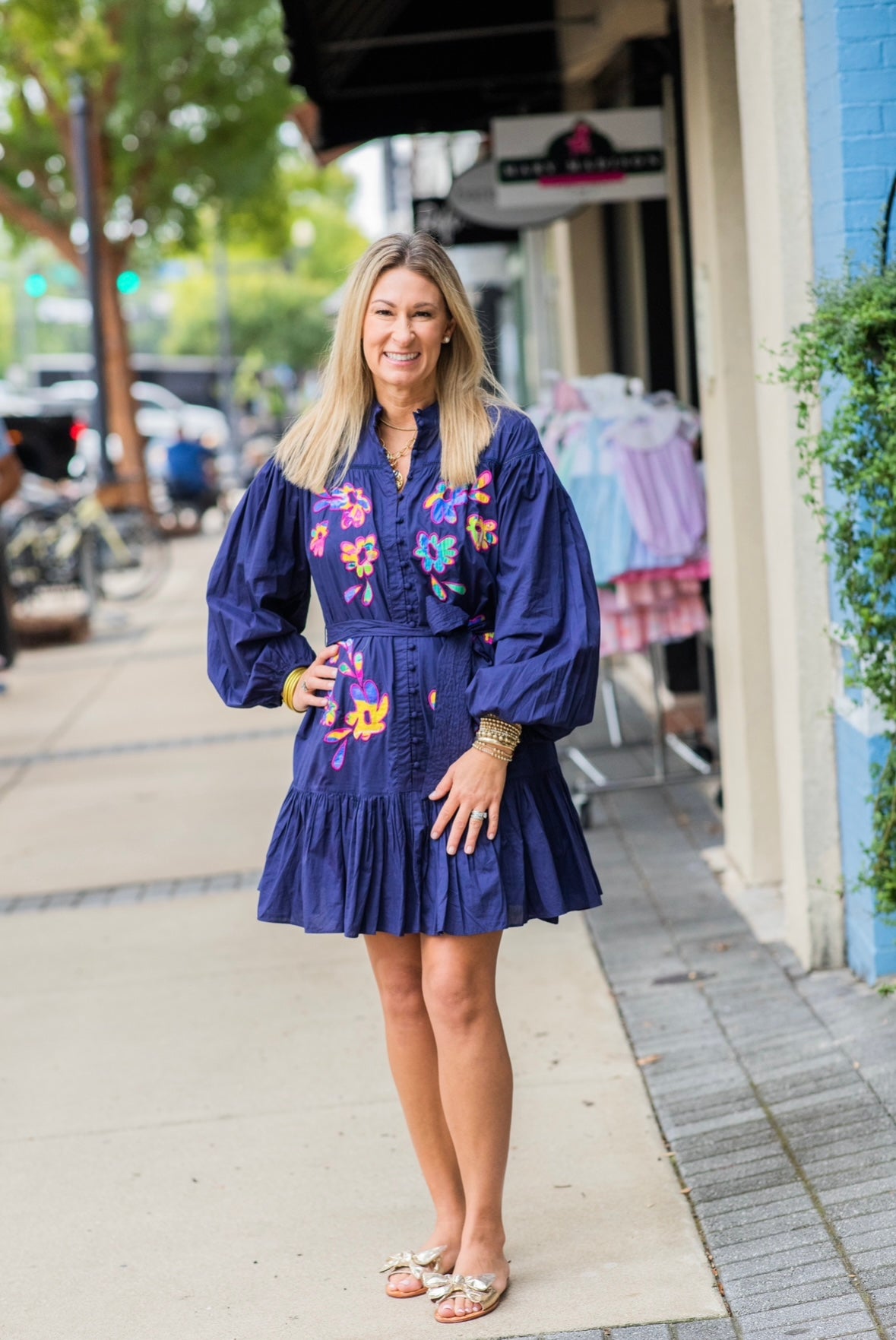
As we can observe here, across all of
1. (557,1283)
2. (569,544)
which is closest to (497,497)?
(569,544)

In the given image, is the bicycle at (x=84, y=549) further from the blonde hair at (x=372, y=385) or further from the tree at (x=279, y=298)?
the tree at (x=279, y=298)

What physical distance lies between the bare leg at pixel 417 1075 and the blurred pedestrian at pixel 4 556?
6.05m

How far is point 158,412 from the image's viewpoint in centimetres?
3944

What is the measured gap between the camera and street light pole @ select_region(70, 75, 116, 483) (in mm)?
15734

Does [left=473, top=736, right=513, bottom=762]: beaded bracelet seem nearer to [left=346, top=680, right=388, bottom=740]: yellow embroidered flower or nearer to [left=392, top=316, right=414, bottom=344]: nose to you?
[left=346, top=680, right=388, bottom=740]: yellow embroidered flower

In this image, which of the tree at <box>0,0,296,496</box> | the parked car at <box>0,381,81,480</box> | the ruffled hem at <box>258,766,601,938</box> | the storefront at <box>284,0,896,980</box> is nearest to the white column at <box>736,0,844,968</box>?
the storefront at <box>284,0,896,980</box>

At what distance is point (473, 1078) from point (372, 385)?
4.19ft

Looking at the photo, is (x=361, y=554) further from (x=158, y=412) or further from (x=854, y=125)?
(x=158, y=412)

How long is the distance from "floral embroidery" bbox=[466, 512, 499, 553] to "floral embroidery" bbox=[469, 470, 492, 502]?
0.08 ft

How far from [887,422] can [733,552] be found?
189cm

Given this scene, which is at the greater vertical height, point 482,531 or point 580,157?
point 580,157

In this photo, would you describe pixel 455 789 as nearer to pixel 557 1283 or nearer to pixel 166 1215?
pixel 557 1283

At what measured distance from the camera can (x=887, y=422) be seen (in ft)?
11.4

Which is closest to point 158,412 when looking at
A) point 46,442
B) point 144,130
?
point 144,130
